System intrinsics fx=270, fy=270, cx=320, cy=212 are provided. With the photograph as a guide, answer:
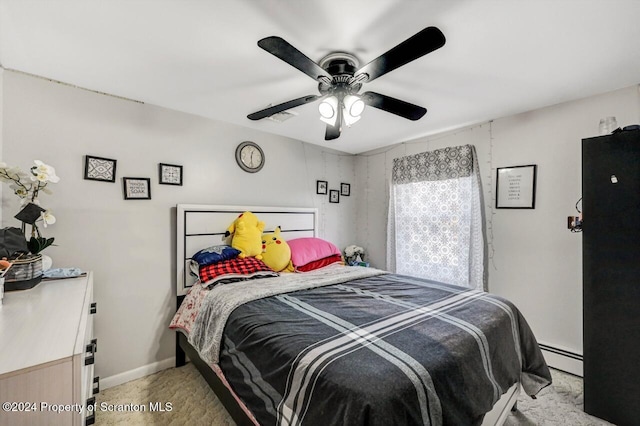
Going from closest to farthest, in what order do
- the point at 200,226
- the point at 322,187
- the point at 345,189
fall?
the point at 200,226 → the point at 322,187 → the point at 345,189

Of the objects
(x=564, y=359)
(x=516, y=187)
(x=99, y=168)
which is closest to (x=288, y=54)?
(x=99, y=168)

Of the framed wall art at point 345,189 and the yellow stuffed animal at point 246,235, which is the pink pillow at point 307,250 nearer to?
the yellow stuffed animal at point 246,235

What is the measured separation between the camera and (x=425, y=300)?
6.27 ft

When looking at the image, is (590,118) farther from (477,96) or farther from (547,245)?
(547,245)

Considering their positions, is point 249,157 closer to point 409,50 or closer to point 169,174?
point 169,174

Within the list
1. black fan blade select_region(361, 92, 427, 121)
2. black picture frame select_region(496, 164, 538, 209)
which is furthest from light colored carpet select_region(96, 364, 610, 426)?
black fan blade select_region(361, 92, 427, 121)

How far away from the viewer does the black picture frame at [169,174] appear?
2510mm

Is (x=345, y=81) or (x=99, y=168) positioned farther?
(x=99, y=168)

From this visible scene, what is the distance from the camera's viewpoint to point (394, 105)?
1.77 meters

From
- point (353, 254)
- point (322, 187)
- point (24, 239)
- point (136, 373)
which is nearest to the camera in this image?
point (24, 239)

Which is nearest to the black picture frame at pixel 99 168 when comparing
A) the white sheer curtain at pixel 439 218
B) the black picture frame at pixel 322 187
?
the black picture frame at pixel 322 187

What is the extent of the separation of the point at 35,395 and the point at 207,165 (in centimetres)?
231

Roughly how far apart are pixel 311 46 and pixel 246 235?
181 cm

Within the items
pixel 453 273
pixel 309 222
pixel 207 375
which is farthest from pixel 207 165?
pixel 453 273
